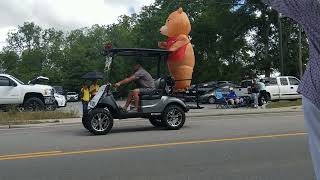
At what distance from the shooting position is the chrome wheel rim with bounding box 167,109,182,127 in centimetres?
1492

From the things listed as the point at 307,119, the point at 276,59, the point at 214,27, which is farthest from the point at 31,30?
the point at 307,119

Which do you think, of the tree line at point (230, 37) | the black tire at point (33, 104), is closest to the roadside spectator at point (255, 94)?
the tree line at point (230, 37)

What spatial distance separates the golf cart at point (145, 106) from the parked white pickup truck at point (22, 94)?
10.9 metres

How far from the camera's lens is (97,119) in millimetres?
13969

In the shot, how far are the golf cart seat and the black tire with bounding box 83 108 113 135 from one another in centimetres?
127

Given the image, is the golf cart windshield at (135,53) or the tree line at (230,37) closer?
the golf cart windshield at (135,53)

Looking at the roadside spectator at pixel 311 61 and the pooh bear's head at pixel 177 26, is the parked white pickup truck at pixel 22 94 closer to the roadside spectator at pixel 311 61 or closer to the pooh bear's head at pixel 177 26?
the pooh bear's head at pixel 177 26

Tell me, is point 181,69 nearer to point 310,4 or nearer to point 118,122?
point 118,122

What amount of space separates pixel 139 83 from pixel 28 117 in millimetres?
7248

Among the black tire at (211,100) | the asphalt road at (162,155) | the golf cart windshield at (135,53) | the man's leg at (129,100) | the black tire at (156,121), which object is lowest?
the asphalt road at (162,155)

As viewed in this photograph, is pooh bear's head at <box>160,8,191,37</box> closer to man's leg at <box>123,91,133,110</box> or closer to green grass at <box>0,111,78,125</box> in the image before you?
green grass at <box>0,111,78,125</box>

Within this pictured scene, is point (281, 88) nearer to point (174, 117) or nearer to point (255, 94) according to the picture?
point (255, 94)

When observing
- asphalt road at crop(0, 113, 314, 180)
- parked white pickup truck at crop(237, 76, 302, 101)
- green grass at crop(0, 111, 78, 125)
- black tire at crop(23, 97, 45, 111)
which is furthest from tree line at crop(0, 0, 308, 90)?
asphalt road at crop(0, 113, 314, 180)

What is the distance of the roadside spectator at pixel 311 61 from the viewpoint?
2.21m
